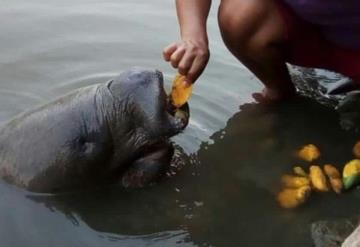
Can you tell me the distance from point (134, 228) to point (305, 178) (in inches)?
29.0

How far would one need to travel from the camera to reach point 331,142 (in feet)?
10.1

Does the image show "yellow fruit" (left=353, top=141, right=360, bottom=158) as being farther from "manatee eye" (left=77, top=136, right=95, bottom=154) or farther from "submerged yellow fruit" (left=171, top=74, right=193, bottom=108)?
"manatee eye" (left=77, top=136, right=95, bottom=154)

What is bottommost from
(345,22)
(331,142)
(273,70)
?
(331,142)

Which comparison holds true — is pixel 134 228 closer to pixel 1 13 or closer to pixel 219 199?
pixel 219 199

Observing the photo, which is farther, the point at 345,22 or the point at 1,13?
the point at 1,13

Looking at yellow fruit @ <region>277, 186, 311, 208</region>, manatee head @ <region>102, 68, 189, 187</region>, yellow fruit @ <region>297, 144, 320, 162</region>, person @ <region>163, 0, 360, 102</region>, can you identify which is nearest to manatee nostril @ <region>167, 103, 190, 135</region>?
manatee head @ <region>102, 68, 189, 187</region>

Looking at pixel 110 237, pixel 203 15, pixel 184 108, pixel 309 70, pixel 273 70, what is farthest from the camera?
pixel 309 70

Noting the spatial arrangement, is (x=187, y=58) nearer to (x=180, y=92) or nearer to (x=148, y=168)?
(x=180, y=92)

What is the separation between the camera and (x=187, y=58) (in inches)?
102

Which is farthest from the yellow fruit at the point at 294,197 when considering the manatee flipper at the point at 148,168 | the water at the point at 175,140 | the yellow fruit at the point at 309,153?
the manatee flipper at the point at 148,168

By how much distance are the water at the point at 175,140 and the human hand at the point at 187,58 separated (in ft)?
1.52

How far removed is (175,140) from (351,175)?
756 millimetres

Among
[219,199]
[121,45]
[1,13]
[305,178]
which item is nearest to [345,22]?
[305,178]

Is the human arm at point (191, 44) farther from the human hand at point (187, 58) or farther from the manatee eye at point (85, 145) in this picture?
the manatee eye at point (85, 145)
